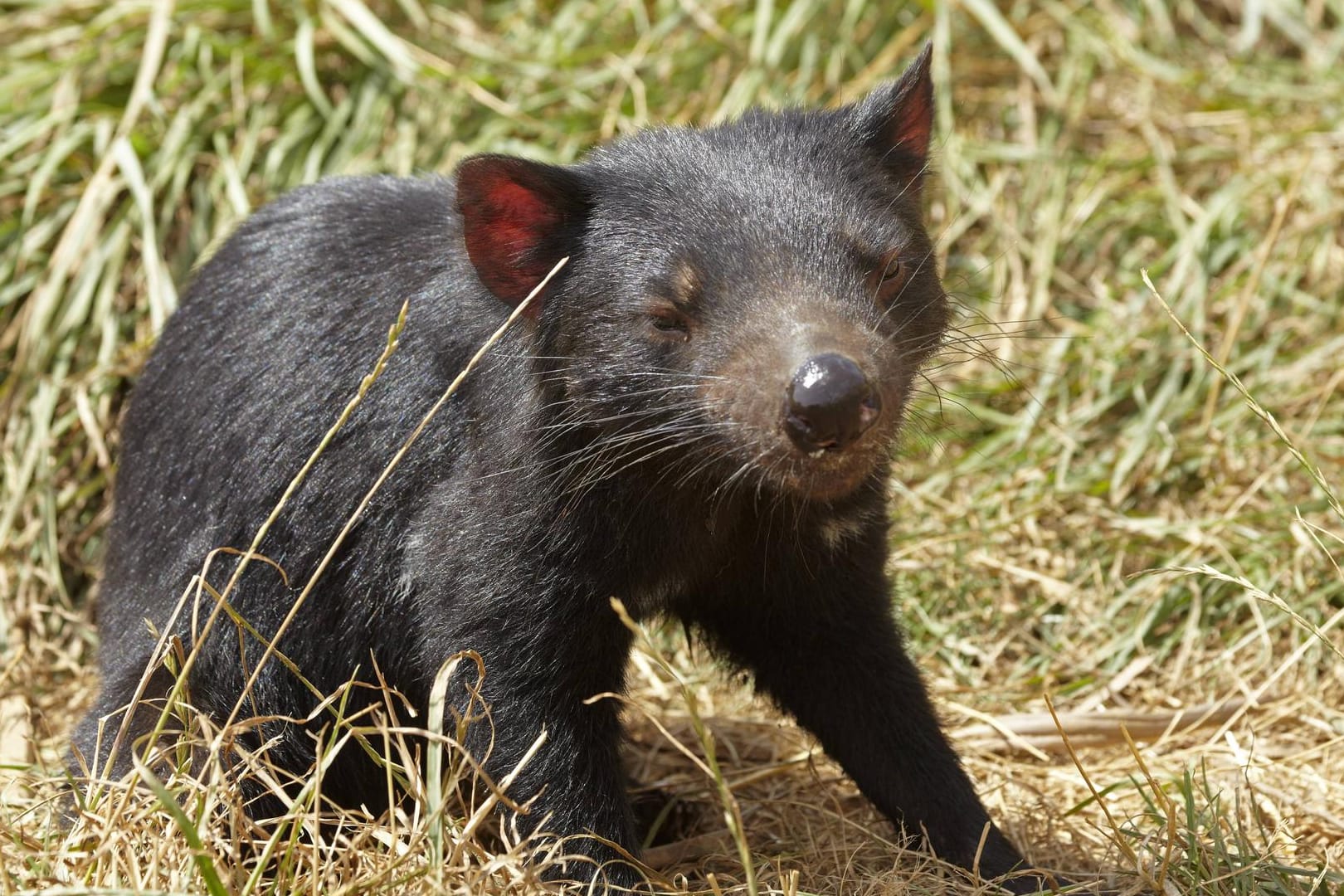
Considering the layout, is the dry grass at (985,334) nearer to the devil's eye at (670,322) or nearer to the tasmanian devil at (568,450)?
the tasmanian devil at (568,450)

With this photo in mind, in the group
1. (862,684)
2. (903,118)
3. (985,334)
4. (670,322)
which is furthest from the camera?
(985,334)

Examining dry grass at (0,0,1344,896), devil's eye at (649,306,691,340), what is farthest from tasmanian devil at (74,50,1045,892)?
dry grass at (0,0,1344,896)

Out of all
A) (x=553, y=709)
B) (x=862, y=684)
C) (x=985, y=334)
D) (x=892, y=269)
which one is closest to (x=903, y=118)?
(x=892, y=269)

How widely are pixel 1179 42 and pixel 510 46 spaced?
2751 millimetres

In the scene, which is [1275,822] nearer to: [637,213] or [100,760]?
[637,213]

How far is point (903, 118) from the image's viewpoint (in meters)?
3.39

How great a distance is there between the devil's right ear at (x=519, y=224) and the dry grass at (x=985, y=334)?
0.95m

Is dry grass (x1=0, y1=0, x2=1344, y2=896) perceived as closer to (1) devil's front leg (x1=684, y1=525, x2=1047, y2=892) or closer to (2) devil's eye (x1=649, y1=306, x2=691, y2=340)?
(1) devil's front leg (x1=684, y1=525, x2=1047, y2=892)

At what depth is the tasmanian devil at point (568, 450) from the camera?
9.75ft

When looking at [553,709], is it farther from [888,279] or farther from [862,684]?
[888,279]

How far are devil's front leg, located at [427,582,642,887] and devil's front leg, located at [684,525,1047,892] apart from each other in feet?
1.42

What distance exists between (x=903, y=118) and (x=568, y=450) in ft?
3.41

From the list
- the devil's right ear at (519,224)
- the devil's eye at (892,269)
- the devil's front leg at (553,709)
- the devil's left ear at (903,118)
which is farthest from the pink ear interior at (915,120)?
the devil's front leg at (553,709)

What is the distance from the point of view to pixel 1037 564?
16.2 ft
